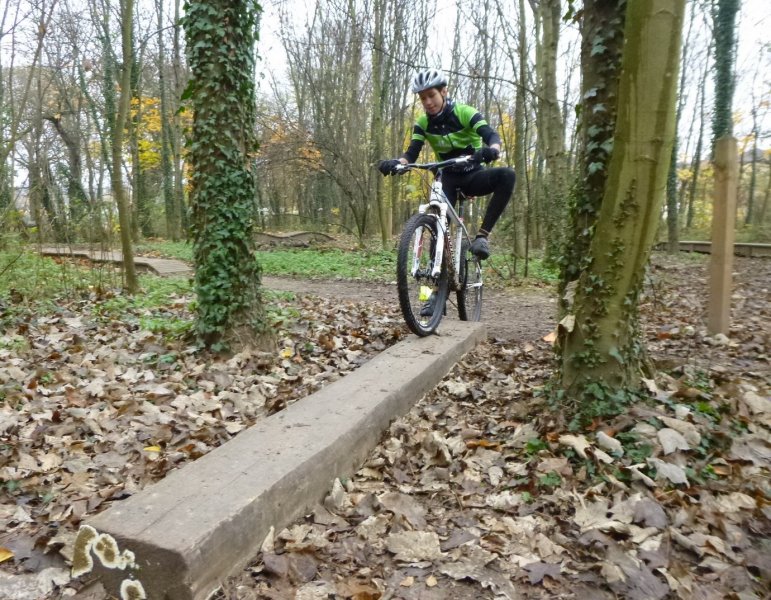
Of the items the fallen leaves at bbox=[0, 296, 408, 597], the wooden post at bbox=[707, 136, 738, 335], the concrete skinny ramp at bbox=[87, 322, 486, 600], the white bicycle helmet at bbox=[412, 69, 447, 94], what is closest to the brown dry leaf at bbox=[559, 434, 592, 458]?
the concrete skinny ramp at bbox=[87, 322, 486, 600]

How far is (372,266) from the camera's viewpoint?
12.6m

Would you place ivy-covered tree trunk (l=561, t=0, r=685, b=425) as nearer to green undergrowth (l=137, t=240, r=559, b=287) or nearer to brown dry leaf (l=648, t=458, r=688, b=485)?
brown dry leaf (l=648, t=458, r=688, b=485)

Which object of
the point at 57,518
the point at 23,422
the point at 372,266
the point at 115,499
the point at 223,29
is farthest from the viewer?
the point at 372,266

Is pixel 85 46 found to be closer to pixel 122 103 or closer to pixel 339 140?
pixel 339 140

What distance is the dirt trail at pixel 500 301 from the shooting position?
19.3 feet

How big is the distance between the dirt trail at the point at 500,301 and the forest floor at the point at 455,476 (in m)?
1.53

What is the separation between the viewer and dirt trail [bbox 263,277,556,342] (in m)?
5.89

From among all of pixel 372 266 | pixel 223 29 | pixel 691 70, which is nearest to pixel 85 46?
pixel 372 266

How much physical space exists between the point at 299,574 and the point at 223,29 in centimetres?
379

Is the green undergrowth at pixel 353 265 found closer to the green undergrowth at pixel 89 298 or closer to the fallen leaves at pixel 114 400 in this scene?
the green undergrowth at pixel 89 298

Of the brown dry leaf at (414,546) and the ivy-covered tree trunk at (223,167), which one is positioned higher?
the ivy-covered tree trunk at (223,167)

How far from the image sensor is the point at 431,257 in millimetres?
4648

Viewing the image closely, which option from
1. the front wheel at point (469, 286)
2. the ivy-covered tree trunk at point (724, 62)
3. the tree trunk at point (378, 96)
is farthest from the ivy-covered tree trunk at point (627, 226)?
the tree trunk at point (378, 96)

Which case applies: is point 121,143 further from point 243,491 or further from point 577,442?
point 577,442
